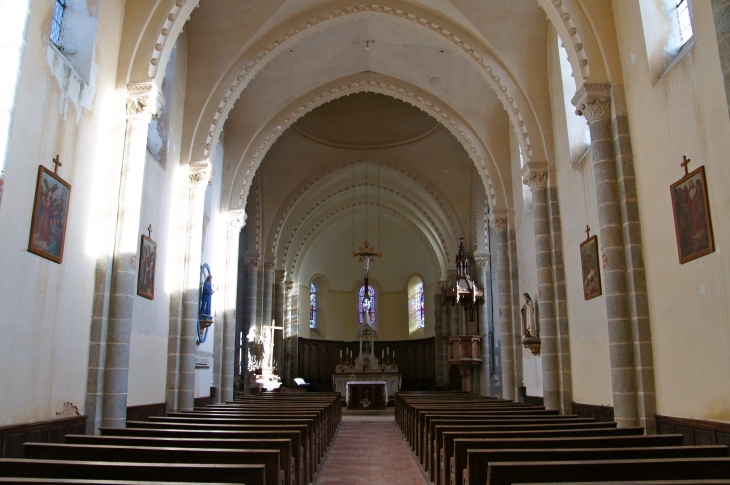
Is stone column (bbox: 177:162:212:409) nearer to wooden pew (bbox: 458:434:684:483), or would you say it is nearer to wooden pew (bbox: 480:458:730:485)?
wooden pew (bbox: 458:434:684:483)

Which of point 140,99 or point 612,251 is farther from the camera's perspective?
point 140,99

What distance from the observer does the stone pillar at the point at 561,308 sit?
12.5 m

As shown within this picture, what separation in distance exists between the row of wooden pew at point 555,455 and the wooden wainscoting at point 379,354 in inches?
828

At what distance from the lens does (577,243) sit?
39.9 ft

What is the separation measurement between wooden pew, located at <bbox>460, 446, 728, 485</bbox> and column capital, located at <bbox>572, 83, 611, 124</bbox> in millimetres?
5623

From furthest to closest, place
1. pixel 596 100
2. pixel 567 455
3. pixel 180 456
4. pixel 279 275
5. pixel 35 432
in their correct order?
pixel 279 275
pixel 596 100
pixel 35 432
pixel 567 455
pixel 180 456

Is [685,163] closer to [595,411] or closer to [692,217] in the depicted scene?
[692,217]

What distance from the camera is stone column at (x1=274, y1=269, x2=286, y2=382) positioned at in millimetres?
25938

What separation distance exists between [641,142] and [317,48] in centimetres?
1080

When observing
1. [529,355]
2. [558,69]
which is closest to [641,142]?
[558,69]

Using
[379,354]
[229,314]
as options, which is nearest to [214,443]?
[229,314]

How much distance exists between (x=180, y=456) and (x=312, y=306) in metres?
27.4

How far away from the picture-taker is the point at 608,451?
5465mm

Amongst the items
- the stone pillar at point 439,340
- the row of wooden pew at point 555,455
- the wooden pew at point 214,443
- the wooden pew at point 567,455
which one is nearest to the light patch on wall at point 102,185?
the wooden pew at point 214,443
